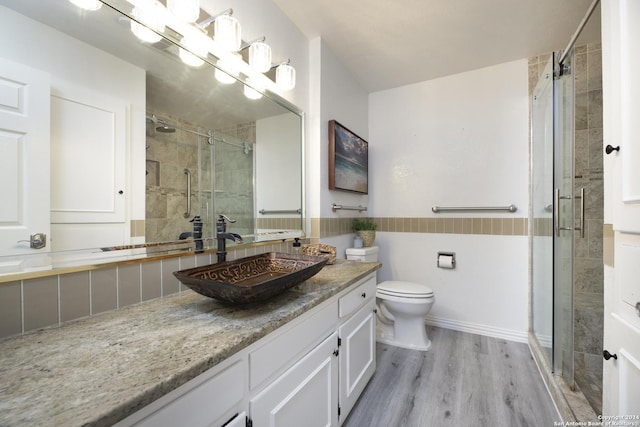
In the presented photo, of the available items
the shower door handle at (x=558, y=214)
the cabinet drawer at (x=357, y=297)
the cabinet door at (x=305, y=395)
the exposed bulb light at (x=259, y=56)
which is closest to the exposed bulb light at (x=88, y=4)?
the exposed bulb light at (x=259, y=56)

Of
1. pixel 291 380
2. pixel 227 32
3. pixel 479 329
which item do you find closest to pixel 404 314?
pixel 479 329

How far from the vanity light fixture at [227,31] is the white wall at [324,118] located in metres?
0.85

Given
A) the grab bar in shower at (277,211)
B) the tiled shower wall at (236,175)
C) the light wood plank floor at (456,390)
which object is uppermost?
the tiled shower wall at (236,175)

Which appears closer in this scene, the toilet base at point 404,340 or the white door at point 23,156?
the white door at point 23,156

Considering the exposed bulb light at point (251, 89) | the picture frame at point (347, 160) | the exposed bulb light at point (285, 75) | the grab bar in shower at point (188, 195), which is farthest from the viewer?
the picture frame at point (347, 160)

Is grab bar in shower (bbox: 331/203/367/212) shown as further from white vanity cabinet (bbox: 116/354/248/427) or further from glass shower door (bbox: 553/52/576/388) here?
white vanity cabinet (bbox: 116/354/248/427)

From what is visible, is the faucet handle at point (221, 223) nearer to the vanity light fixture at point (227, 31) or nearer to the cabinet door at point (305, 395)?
the cabinet door at point (305, 395)

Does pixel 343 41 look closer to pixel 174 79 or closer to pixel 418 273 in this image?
pixel 174 79

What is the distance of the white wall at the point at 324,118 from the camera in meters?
2.06

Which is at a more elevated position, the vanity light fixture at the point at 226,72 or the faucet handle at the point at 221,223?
the vanity light fixture at the point at 226,72

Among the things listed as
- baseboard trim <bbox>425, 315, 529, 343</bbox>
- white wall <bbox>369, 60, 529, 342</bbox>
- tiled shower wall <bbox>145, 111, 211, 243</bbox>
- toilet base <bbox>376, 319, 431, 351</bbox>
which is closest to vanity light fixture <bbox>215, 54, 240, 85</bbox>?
tiled shower wall <bbox>145, 111, 211, 243</bbox>

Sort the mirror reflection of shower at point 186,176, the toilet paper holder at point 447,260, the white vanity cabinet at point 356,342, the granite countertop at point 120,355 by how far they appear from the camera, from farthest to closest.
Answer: the toilet paper holder at point 447,260 → the white vanity cabinet at point 356,342 → the mirror reflection of shower at point 186,176 → the granite countertop at point 120,355

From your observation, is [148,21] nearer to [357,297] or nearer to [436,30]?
[357,297]

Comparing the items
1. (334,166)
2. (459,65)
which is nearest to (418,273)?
(334,166)
